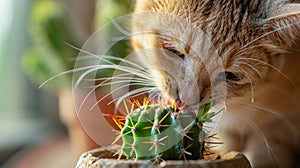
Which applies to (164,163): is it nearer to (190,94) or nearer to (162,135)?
(162,135)

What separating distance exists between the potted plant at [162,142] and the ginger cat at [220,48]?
131 mm

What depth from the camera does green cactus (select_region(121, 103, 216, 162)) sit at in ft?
2.39

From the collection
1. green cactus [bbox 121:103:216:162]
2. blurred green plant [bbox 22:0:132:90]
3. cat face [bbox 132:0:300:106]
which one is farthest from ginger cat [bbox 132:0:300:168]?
blurred green plant [bbox 22:0:132:90]

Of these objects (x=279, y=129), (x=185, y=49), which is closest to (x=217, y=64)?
(x=185, y=49)

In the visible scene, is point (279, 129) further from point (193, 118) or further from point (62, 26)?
point (62, 26)

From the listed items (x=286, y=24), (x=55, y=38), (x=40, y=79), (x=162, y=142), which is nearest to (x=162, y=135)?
(x=162, y=142)

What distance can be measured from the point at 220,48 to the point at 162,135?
0.24 metres

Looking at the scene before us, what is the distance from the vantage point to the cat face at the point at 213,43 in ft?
2.91

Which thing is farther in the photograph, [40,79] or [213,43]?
[40,79]

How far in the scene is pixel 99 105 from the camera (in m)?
1.14

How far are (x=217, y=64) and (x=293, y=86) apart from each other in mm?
272

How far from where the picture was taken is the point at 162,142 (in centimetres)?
73

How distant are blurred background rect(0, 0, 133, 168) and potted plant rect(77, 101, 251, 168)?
0.51 metres

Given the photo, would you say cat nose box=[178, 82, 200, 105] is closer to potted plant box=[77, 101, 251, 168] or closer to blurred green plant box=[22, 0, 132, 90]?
potted plant box=[77, 101, 251, 168]
